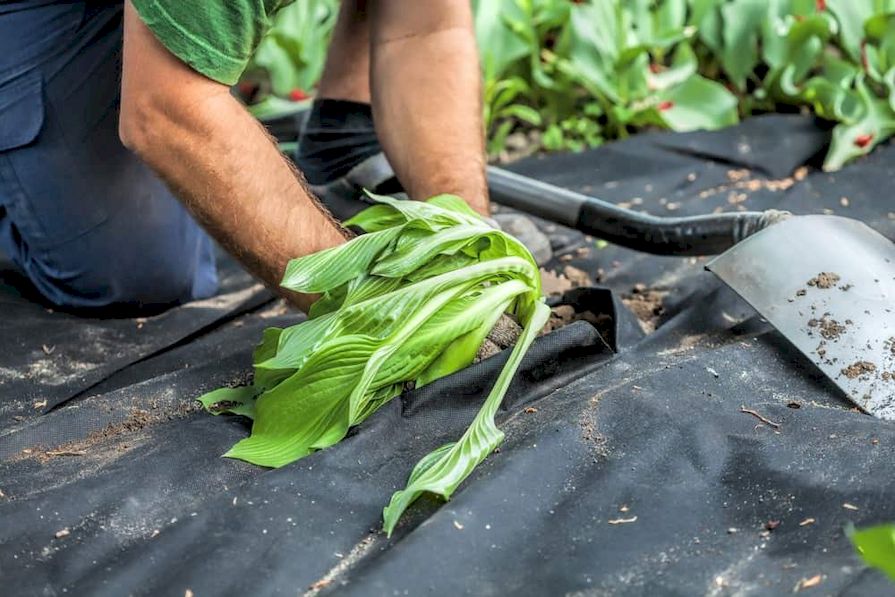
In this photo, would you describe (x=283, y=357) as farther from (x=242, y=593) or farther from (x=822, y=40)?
(x=822, y=40)

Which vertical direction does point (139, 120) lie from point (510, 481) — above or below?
above

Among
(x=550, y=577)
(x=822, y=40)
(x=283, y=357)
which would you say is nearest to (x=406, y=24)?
(x=283, y=357)

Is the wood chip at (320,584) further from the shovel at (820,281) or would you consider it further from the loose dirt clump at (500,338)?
the shovel at (820,281)

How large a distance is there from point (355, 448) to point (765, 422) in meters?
0.62

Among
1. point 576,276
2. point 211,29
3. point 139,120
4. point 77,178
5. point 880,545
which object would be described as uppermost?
point 211,29

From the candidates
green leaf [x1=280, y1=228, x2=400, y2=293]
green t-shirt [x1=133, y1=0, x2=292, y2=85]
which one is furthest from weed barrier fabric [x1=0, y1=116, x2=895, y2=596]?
green t-shirt [x1=133, y1=0, x2=292, y2=85]

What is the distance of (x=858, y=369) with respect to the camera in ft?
5.76

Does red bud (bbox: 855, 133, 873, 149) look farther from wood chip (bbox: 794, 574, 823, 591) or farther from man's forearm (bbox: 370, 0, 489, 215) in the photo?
wood chip (bbox: 794, 574, 823, 591)

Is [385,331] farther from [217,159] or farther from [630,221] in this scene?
[630,221]

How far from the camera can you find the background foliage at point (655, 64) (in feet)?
10.4

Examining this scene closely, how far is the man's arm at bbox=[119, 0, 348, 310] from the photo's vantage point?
5.61ft

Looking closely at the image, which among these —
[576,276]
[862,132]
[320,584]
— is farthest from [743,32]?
[320,584]

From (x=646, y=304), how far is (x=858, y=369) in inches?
22.9

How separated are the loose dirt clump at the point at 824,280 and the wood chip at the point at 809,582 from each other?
0.76 m
